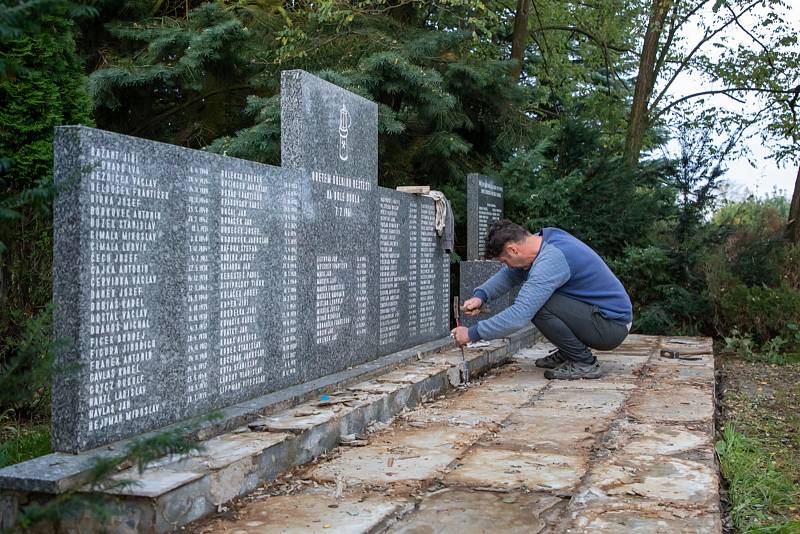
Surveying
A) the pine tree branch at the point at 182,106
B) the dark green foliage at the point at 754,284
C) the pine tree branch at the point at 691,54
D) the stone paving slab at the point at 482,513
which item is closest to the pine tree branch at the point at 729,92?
the pine tree branch at the point at 691,54

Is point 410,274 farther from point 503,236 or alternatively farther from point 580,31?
point 580,31

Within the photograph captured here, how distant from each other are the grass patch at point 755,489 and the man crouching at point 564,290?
188 centimetres

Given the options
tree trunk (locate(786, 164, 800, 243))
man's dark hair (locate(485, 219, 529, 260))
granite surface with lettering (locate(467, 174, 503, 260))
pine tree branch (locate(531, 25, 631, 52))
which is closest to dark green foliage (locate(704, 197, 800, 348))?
tree trunk (locate(786, 164, 800, 243))

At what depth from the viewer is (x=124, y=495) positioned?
3.03 metres

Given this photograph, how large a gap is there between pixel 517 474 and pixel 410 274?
13.2ft

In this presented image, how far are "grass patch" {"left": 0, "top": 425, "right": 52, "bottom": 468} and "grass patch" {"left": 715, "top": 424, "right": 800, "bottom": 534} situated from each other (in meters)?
3.34

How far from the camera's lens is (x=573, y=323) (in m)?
6.75

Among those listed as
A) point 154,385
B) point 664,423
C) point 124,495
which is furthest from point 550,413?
point 124,495

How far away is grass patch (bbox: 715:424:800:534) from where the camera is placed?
11.7 feet

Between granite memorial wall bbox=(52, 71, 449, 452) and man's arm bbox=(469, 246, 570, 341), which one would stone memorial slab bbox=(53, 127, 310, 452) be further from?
man's arm bbox=(469, 246, 570, 341)

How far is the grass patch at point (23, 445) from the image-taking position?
4.22 metres

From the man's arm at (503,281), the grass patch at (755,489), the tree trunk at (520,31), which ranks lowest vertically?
the grass patch at (755,489)

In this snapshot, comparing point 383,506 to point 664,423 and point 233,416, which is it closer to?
point 233,416

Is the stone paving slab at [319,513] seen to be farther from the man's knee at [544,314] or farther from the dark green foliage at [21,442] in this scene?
the man's knee at [544,314]
